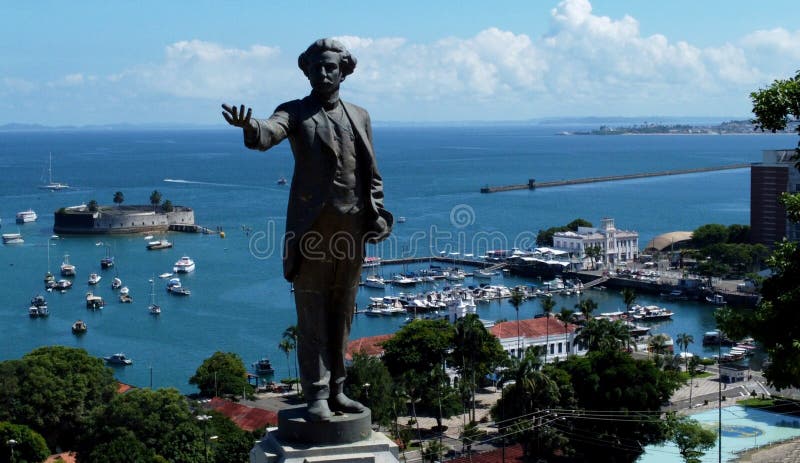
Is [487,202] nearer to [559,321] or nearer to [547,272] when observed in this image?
[547,272]

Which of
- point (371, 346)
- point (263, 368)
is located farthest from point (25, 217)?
point (371, 346)

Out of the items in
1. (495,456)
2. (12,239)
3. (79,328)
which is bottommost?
(79,328)

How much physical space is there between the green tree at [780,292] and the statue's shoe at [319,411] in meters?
3.32

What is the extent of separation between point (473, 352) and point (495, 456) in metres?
8.97

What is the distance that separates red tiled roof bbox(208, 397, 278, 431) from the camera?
87.4 feet

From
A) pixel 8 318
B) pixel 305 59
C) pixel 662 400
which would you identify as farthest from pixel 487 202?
pixel 305 59

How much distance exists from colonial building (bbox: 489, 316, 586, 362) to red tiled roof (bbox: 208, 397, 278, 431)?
14124 millimetres

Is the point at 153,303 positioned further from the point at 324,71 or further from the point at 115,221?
the point at 324,71

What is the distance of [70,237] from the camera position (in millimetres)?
84938

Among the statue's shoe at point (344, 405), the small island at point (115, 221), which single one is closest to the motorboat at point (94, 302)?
the small island at point (115, 221)

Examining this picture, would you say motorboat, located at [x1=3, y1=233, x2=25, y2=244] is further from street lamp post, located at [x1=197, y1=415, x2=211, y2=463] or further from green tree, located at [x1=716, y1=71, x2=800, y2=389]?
green tree, located at [x1=716, y1=71, x2=800, y2=389]

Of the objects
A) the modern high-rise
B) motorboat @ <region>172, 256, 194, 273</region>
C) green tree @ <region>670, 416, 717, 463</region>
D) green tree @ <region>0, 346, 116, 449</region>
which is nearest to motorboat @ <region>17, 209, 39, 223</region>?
motorboat @ <region>172, 256, 194, 273</region>

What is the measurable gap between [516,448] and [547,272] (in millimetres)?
44303

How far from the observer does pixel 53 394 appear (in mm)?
25906
